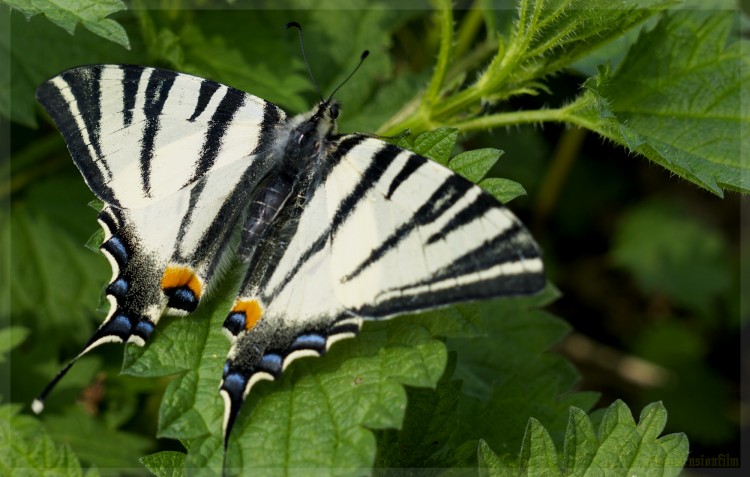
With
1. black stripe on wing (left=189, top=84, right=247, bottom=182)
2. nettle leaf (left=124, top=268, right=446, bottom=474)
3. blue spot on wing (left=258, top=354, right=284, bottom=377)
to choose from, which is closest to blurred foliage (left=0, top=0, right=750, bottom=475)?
nettle leaf (left=124, top=268, right=446, bottom=474)

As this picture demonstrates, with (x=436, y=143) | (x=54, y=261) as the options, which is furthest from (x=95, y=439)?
(x=436, y=143)

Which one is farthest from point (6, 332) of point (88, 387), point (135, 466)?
point (135, 466)

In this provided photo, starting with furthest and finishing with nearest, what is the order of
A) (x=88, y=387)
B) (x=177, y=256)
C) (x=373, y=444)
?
(x=88, y=387) < (x=177, y=256) < (x=373, y=444)

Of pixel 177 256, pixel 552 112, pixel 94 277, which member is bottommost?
pixel 177 256

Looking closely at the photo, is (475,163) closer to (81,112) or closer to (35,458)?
(81,112)

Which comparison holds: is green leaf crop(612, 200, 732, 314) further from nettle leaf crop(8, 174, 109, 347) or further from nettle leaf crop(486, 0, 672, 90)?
nettle leaf crop(8, 174, 109, 347)

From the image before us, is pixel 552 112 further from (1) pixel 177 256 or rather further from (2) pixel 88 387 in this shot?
(2) pixel 88 387

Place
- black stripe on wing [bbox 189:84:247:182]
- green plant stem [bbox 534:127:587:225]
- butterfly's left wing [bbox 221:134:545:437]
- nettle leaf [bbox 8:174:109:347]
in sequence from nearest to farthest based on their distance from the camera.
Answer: butterfly's left wing [bbox 221:134:545:437], black stripe on wing [bbox 189:84:247:182], nettle leaf [bbox 8:174:109:347], green plant stem [bbox 534:127:587:225]
